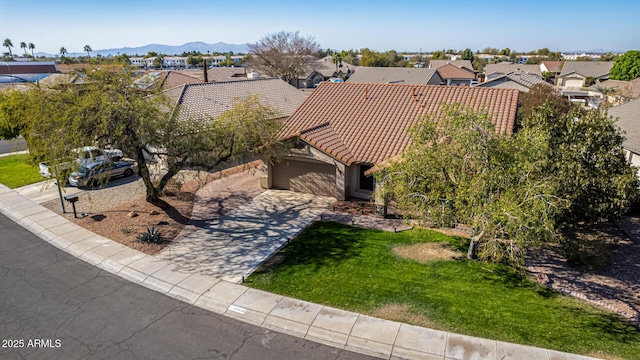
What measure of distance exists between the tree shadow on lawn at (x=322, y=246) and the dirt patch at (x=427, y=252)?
5.70ft

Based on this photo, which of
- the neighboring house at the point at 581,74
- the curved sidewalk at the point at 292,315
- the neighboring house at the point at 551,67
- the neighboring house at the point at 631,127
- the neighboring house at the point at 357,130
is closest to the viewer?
the curved sidewalk at the point at 292,315

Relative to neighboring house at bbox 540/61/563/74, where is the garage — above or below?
below

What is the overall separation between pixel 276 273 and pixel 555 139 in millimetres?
11556

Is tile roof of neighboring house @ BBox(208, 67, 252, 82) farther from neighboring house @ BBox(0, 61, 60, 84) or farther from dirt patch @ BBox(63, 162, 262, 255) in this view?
dirt patch @ BBox(63, 162, 262, 255)

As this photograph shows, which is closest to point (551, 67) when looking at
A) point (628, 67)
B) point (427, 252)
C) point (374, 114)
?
point (628, 67)

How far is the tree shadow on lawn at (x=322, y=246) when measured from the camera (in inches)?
577

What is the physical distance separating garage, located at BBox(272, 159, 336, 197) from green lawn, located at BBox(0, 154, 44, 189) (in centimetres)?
1391

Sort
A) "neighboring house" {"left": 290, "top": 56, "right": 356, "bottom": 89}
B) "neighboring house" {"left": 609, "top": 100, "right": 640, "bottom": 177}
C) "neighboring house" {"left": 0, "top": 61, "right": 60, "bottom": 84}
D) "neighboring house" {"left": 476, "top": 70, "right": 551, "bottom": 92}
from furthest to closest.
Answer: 1. "neighboring house" {"left": 0, "top": 61, "right": 60, "bottom": 84}
2. "neighboring house" {"left": 290, "top": 56, "right": 356, "bottom": 89}
3. "neighboring house" {"left": 476, "top": 70, "right": 551, "bottom": 92}
4. "neighboring house" {"left": 609, "top": 100, "right": 640, "bottom": 177}

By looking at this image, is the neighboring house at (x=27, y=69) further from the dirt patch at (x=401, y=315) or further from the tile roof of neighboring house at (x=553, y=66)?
the tile roof of neighboring house at (x=553, y=66)

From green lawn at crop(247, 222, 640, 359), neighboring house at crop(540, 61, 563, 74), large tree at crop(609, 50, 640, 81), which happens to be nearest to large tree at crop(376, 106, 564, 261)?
green lawn at crop(247, 222, 640, 359)

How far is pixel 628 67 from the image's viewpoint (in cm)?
6900

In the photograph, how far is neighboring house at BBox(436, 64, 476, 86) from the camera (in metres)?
74.8

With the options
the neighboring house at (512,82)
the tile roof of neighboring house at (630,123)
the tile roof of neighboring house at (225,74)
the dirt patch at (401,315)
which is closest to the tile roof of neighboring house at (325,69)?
the tile roof of neighboring house at (225,74)

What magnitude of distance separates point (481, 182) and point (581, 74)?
83.7 m
